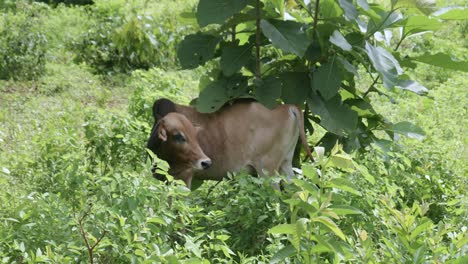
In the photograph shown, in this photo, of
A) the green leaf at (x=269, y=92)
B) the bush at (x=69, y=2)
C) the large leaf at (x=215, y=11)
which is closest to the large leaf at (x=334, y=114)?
the green leaf at (x=269, y=92)

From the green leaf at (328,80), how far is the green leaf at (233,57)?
1.48 feet

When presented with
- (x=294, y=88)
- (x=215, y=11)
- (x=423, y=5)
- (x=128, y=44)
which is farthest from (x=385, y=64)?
(x=128, y=44)

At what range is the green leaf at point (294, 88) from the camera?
16.2 feet

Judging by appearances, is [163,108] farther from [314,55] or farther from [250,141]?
[314,55]

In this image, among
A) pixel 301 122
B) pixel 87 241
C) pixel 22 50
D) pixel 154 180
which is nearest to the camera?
pixel 87 241

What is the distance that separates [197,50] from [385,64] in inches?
43.6

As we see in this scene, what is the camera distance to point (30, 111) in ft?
25.7

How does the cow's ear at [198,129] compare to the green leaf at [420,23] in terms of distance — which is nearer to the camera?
the cow's ear at [198,129]

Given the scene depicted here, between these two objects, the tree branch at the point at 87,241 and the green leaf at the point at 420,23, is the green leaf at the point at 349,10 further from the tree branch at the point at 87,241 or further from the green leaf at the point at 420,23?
the tree branch at the point at 87,241

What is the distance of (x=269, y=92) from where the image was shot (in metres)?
4.88

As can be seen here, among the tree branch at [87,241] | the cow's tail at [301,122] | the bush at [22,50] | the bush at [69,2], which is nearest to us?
the tree branch at [87,241]

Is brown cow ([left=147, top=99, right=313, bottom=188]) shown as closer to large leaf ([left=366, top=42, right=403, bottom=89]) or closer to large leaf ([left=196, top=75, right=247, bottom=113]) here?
large leaf ([left=196, top=75, right=247, bottom=113])

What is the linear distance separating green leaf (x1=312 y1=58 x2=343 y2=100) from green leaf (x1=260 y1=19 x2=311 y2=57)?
0.21 m

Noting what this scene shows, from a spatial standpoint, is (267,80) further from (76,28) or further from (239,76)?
(76,28)
